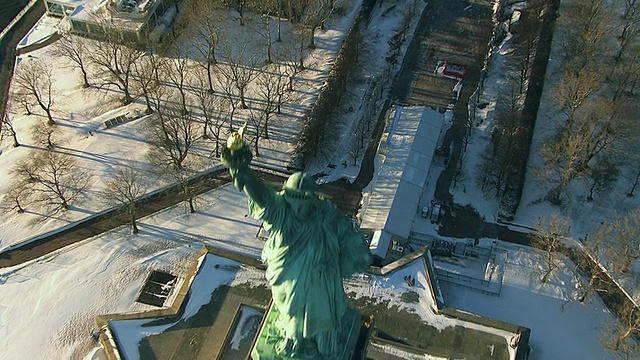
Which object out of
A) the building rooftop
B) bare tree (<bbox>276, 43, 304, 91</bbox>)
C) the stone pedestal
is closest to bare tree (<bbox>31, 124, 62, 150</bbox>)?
the building rooftop

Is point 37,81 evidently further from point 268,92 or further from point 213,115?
point 268,92

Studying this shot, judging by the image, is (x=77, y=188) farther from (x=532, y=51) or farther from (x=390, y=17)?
(x=532, y=51)

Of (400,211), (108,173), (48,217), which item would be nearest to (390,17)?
(400,211)

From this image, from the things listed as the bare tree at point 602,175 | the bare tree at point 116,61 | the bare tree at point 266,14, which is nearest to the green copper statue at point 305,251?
the bare tree at point 602,175

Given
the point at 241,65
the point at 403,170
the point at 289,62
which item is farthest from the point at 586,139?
the point at 241,65

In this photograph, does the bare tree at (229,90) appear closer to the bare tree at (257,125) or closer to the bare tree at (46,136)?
the bare tree at (257,125)

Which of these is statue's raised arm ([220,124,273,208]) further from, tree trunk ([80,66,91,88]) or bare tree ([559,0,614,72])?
bare tree ([559,0,614,72])

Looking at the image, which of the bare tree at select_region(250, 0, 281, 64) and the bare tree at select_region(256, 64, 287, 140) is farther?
the bare tree at select_region(250, 0, 281, 64)
